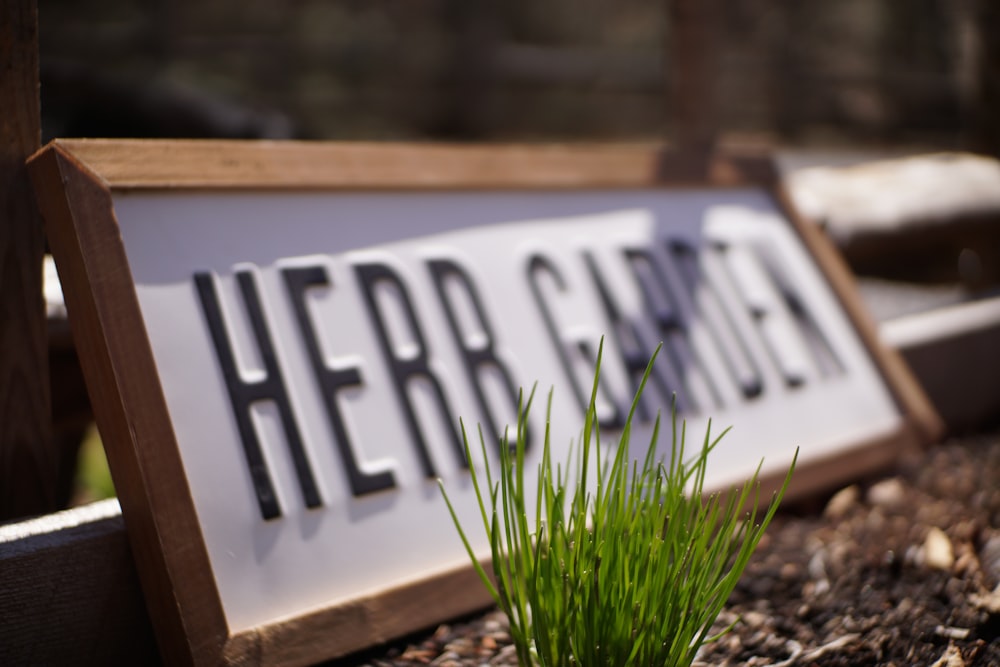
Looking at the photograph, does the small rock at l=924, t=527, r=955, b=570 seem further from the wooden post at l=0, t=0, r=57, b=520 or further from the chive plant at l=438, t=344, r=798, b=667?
the wooden post at l=0, t=0, r=57, b=520

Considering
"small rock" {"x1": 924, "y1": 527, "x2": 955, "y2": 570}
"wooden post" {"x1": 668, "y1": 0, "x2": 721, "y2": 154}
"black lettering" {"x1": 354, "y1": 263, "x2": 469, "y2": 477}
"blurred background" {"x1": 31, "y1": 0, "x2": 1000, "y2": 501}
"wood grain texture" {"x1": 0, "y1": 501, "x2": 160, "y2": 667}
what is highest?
"blurred background" {"x1": 31, "y1": 0, "x2": 1000, "y2": 501}

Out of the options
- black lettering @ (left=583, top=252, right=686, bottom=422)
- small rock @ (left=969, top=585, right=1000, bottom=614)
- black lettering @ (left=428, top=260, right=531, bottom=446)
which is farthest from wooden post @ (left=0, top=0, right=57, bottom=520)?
small rock @ (left=969, top=585, right=1000, bottom=614)

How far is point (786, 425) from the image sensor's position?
1706 millimetres

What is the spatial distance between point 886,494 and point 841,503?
0.11 meters

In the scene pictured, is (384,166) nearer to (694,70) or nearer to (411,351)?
(411,351)

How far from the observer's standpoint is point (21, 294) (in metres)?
1.17

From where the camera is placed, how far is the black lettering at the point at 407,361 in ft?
4.18

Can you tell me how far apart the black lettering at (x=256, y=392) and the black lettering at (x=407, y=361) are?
0.58 ft

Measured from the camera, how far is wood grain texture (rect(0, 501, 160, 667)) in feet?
3.31

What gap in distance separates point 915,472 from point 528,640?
1.28 meters

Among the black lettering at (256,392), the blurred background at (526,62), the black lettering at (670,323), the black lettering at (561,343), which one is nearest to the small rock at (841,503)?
the black lettering at (670,323)

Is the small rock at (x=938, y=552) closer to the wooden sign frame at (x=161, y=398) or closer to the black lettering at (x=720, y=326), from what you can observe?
the black lettering at (x=720, y=326)

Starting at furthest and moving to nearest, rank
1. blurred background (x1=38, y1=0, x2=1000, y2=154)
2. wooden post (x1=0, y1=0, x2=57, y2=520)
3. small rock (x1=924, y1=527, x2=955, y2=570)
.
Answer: blurred background (x1=38, y1=0, x2=1000, y2=154) → small rock (x1=924, y1=527, x2=955, y2=570) → wooden post (x1=0, y1=0, x2=57, y2=520)

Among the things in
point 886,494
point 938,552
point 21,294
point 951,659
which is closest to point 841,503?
point 886,494
